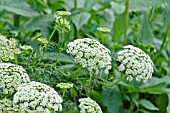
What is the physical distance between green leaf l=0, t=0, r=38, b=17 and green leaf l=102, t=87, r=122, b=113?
346 millimetres

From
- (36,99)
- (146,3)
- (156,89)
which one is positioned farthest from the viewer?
(146,3)

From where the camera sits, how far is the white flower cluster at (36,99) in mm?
975

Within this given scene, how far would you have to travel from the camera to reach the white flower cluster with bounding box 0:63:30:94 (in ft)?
3.42

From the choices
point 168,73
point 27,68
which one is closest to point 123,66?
point 27,68

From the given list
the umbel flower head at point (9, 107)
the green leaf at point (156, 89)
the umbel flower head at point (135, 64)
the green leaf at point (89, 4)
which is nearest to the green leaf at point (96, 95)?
the green leaf at point (156, 89)

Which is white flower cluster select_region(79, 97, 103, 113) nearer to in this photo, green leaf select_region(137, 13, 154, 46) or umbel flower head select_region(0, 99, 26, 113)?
umbel flower head select_region(0, 99, 26, 113)

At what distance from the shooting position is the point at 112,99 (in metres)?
1.50

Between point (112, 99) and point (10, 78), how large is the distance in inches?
20.2

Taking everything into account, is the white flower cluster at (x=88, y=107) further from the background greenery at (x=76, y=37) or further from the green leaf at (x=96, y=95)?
the green leaf at (x=96, y=95)

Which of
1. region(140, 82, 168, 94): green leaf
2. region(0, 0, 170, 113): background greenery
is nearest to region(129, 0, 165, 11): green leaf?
region(0, 0, 170, 113): background greenery

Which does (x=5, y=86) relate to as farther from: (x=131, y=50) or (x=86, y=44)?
(x=131, y=50)

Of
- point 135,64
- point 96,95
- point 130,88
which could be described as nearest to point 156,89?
point 130,88

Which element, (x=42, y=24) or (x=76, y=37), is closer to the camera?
(x=42, y=24)

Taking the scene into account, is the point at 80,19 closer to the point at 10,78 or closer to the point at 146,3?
the point at 146,3
